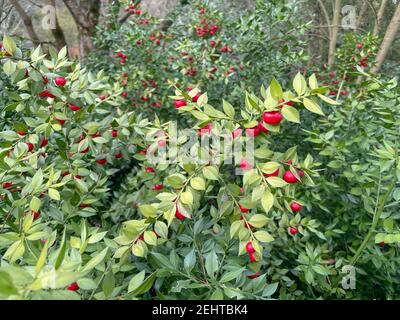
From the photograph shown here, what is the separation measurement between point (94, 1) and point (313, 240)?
3.27 m

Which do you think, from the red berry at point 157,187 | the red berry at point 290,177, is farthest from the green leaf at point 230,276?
the red berry at point 157,187

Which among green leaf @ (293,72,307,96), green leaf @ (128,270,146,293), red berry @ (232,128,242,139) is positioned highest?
green leaf @ (293,72,307,96)

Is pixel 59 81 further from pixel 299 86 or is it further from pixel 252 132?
pixel 299 86

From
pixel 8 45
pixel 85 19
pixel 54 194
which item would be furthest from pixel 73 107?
pixel 85 19

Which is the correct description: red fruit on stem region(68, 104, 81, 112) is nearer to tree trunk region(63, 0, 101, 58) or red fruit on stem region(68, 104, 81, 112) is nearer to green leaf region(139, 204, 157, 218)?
green leaf region(139, 204, 157, 218)

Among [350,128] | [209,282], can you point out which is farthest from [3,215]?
[350,128]

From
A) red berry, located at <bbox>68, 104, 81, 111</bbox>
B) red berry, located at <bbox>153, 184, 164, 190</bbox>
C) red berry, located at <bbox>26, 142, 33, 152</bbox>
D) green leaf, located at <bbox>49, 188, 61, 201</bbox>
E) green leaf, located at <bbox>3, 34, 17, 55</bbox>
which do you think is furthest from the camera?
red berry, located at <bbox>153, 184, 164, 190</bbox>

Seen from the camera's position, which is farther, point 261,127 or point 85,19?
point 85,19

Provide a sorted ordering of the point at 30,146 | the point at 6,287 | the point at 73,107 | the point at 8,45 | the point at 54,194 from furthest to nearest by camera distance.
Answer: the point at 73,107, the point at 30,146, the point at 8,45, the point at 54,194, the point at 6,287

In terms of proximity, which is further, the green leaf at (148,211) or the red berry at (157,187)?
the red berry at (157,187)

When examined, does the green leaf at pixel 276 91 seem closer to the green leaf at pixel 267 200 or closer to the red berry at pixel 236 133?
the red berry at pixel 236 133

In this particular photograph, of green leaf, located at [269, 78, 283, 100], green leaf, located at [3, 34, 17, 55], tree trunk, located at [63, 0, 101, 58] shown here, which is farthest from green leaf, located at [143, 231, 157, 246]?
tree trunk, located at [63, 0, 101, 58]
